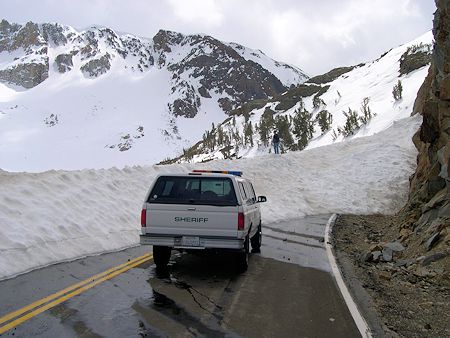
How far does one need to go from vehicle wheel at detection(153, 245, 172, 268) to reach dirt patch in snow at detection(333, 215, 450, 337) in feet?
11.8

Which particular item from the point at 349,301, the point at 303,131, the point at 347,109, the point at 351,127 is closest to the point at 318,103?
the point at 347,109

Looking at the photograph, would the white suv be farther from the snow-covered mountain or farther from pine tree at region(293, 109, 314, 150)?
pine tree at region(293, 109, 314, 150)

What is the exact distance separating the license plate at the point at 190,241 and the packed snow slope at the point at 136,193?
3.02 m

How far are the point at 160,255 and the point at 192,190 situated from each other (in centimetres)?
144

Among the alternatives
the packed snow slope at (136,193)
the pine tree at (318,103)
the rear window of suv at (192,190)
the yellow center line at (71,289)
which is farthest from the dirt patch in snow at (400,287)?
the pine tree at (318,103)

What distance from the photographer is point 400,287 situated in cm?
866

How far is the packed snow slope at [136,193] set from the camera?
11289 millimetres

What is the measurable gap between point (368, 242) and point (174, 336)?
10.9m

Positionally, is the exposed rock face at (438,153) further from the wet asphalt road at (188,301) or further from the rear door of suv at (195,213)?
the rear door of suv at (195,213)

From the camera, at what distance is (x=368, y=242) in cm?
1509

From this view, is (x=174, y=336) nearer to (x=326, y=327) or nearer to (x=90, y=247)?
(x=326, y=327)

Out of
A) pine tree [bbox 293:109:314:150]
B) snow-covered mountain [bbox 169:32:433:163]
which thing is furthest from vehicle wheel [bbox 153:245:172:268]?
pine tree [bbox 293:109:314:150]

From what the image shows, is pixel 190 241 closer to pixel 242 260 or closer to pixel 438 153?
pixel 242 260

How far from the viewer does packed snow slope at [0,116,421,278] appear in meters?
11.3
